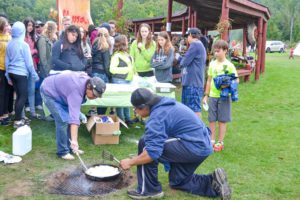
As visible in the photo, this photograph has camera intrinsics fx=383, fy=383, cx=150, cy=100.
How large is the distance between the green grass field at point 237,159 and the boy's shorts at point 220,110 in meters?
0.51

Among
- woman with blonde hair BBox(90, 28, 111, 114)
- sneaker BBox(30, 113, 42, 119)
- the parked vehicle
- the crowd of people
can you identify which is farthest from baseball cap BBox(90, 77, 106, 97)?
the parked vehicle

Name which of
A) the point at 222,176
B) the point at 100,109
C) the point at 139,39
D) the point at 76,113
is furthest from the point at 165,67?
the point at 222,176

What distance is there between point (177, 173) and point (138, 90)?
1012mm

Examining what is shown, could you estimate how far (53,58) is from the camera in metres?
5.94

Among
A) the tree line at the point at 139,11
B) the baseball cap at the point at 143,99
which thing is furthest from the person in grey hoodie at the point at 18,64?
the tree line at the point at 139,11

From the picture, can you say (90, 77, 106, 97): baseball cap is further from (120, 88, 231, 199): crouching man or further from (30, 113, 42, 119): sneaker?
(30, 113, 42, 119): sneaker

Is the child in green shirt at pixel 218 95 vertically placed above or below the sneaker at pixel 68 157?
above

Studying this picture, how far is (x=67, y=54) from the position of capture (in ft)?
19.4

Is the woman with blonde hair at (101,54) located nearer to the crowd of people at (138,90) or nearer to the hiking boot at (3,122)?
the crowd of people at (138,90)

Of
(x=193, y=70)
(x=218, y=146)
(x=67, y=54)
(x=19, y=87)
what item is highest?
(x=67, y=54)

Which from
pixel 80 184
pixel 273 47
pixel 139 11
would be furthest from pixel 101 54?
pixel 139 11

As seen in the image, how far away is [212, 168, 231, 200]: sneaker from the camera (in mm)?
3775

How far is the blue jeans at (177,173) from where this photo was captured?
3744 mm

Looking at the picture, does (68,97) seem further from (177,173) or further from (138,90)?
(177,173)
